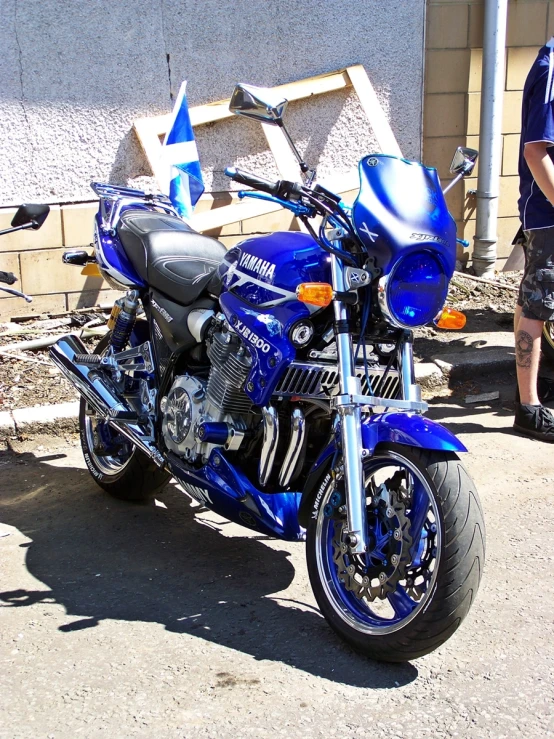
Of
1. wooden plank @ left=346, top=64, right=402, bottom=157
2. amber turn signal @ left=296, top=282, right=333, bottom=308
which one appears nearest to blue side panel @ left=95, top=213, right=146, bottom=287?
amber turn signal @ left=296, top=282, right=333, bottom=308

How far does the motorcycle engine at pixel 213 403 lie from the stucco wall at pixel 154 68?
3.25 m

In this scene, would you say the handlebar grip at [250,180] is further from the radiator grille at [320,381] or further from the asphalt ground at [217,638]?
the asphalt ground at [217,638]

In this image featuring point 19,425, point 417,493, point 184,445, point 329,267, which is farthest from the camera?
point 19,425

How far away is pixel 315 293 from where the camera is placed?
288 centimetres

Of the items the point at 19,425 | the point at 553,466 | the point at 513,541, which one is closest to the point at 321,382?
the point at 513,541

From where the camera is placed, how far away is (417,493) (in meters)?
2.92

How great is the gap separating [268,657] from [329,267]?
4.22 feet

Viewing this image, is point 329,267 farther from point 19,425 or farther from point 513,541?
point 19,425

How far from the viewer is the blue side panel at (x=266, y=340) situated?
3098mm

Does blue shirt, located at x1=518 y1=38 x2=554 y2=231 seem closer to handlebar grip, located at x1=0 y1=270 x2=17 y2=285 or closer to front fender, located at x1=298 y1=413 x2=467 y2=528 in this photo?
front fender, located at x1=298 y1=413 x2=467 y2=528

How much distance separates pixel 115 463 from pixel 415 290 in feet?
6.40

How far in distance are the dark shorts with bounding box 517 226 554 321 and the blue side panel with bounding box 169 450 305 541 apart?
2223mm

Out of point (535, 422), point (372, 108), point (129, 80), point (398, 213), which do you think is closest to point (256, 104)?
point (398, 213)

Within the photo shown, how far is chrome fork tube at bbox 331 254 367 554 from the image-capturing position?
9.43 feet
